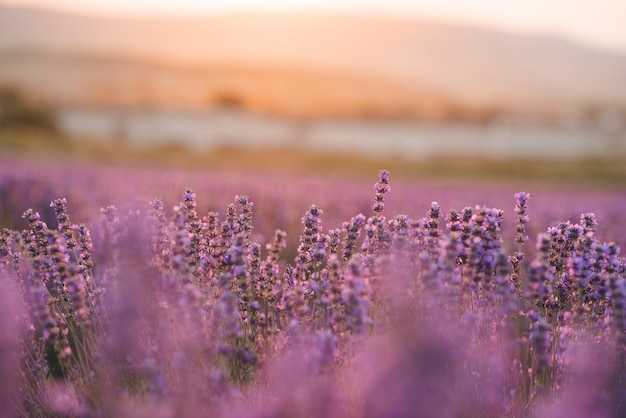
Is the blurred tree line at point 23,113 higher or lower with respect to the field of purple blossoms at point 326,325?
higher

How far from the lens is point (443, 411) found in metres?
1.67

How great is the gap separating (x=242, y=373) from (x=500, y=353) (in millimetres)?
967

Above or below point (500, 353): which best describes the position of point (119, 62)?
above

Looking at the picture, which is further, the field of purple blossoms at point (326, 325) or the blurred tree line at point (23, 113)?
the blurred tree line at point (23, 113)

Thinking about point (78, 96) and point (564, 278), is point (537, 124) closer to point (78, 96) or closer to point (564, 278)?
point (78, 96)

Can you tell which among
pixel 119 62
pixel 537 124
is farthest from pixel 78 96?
pixel 537 124

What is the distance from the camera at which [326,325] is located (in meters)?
2.84

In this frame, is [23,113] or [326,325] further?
[23,113]

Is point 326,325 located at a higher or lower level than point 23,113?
lower

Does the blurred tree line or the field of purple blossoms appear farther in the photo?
the blurred tree line

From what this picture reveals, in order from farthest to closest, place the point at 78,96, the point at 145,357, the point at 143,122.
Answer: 1. the point at 78,96
2. the point at 143,122
3. the point at 145,357

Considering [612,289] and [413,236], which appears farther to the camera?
[413,236]

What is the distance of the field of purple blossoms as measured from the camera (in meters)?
1.83

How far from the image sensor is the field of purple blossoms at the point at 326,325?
→ 1835 mm
